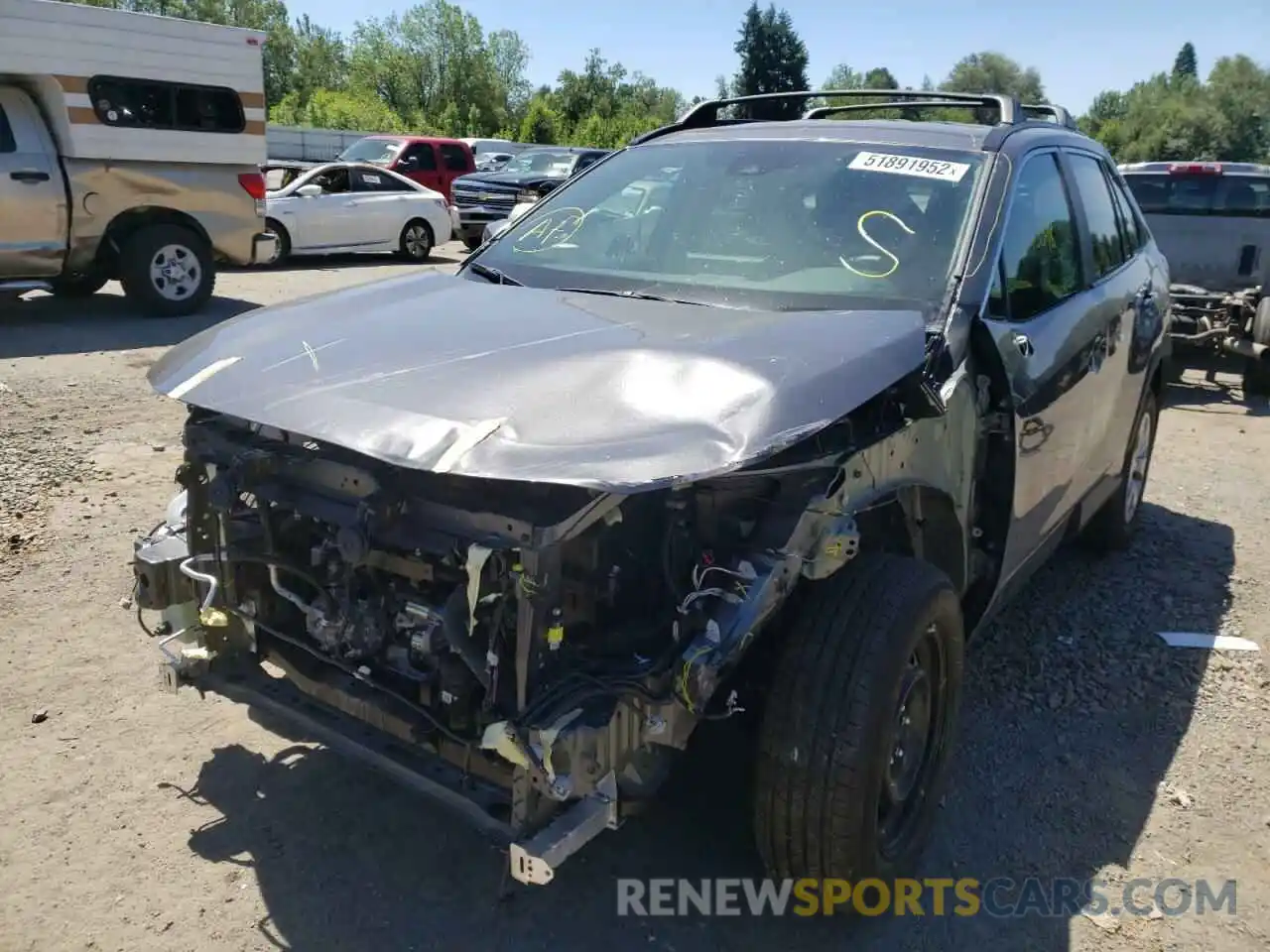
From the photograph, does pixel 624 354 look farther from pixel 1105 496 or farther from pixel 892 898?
pixel 1105 496

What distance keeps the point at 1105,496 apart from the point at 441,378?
3.33 m

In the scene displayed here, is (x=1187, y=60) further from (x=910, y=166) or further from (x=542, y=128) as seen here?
(x=910, y=166)

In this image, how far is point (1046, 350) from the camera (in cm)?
338

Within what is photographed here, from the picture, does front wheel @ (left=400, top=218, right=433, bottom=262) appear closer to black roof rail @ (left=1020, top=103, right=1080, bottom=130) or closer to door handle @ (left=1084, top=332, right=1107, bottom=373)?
black roof rail @ (left=1020, top=103, right=1080, bottom=130)

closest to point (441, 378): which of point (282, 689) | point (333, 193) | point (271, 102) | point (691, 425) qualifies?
point (691, 425)

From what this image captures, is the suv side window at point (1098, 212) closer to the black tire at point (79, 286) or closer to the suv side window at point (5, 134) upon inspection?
the suv side window at point (5, 134)

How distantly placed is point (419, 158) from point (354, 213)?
4.02 metres

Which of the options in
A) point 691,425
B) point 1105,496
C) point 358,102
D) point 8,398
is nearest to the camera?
point 691,425

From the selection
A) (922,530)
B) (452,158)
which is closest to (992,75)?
(452,158)

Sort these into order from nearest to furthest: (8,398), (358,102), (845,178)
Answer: (845,178), (8,398), (358,102)

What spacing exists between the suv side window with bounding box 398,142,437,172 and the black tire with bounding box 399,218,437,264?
8.96 feet

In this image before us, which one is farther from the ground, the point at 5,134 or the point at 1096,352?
the point at 5,134

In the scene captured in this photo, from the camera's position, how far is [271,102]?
207 ft

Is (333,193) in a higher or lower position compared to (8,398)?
higher
